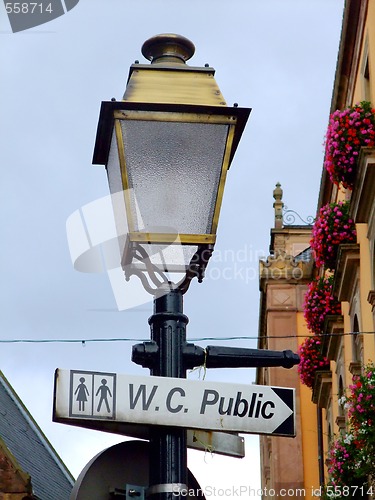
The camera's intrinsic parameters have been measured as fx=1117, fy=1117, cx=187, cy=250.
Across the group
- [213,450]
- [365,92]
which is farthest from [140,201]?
[365,92]

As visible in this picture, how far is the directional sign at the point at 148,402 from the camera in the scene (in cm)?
407

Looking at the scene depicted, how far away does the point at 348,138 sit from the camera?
14445 millimetres

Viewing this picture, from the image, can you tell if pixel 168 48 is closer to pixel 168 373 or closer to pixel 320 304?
pixel 168 373

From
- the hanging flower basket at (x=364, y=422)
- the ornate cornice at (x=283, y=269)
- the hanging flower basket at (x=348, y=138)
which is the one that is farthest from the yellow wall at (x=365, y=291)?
the ornate cornice at (x=283, y=269)

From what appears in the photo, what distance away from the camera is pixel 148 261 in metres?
4.21

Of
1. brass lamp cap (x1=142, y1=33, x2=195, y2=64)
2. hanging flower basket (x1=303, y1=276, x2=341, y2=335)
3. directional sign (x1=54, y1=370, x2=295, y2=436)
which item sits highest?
hanging flower basket (x1=303, y1=276, x2=341, y2=335)

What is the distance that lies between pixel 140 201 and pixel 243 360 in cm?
75

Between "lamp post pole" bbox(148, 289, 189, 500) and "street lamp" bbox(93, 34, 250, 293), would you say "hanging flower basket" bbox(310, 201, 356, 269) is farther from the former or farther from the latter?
"lamp post pole" bbox(148, 289, 189, 500)

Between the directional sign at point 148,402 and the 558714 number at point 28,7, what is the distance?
8162mm

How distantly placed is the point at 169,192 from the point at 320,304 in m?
16.4

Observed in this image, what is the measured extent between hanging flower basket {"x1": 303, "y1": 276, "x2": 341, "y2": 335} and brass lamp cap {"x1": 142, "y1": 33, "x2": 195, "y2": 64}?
612 inches

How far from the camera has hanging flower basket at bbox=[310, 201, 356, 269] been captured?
57.2 feet

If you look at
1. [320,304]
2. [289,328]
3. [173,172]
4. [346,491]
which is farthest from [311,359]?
[173,172]

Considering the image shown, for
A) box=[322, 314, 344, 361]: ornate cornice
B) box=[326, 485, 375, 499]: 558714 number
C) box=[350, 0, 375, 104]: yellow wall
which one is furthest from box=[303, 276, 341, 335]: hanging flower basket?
box=[326, 485, 375, 499]: 558714 number
